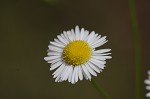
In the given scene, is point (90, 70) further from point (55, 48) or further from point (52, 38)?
point (52, 38)

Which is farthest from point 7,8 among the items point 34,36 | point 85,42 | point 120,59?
point 85,42

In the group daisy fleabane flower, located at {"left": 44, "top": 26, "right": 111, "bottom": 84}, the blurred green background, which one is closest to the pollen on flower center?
daisy fleabane flower, located at {"left": 44, "top": 26, "right": 111, "bottom": 84}

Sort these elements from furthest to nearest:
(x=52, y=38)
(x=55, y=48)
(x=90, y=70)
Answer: (x=52, y=38) → (x=55, y=48) → (x=90, y=70)

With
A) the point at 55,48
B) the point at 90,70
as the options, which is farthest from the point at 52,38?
the point at 90,70

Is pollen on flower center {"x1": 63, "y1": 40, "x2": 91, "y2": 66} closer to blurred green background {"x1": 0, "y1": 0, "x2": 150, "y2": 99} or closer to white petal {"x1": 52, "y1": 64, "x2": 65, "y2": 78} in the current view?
white petal {"x1": 52, "y1": 64, "x2": 65, "y2": 78}

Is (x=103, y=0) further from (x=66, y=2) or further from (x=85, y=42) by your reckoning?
(x=85, y=42)

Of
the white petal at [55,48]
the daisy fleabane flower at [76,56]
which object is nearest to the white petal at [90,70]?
the daisy fleabane flower at [76,56]
